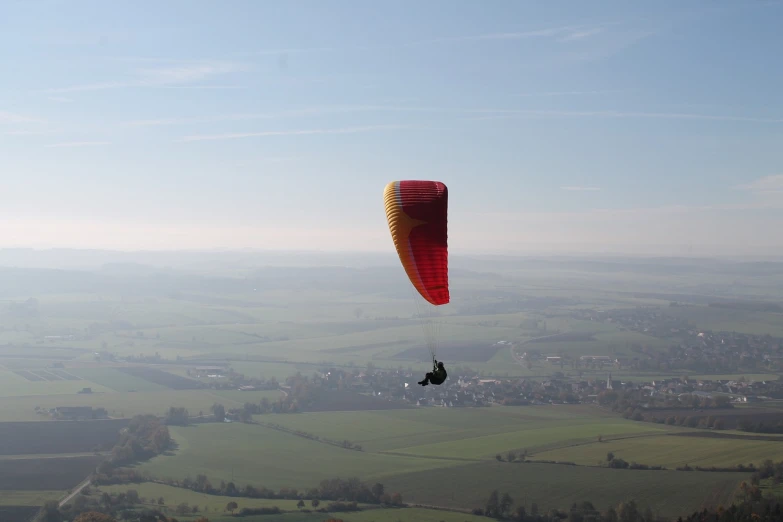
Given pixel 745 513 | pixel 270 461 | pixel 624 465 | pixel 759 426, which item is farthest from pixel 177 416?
pixel 759 426

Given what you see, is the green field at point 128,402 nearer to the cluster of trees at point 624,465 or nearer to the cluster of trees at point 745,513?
the cluster of trees at point 624,465

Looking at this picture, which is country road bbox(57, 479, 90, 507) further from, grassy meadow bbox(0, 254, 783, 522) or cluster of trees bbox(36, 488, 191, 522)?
grassy meadow bbox(0, 254, 783, 522)

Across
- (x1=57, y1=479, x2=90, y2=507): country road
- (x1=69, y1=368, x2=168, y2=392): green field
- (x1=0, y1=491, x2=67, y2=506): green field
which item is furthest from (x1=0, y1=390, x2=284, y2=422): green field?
(x1=0, y1=491, x2=67, y2=506): green field

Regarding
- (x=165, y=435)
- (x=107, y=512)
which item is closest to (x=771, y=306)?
(x=165, y=435)

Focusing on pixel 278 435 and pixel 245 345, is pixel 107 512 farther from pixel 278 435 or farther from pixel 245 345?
pixel 245 345

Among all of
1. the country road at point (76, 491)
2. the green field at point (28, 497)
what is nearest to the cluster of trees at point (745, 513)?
the country road at point (76, 491)

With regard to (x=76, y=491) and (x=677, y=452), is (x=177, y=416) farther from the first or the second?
(x=677, y=452)

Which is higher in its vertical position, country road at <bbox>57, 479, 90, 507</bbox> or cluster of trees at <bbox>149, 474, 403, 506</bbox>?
cluster of trees at <bbox>149, 474, 403, 506</bbox>
